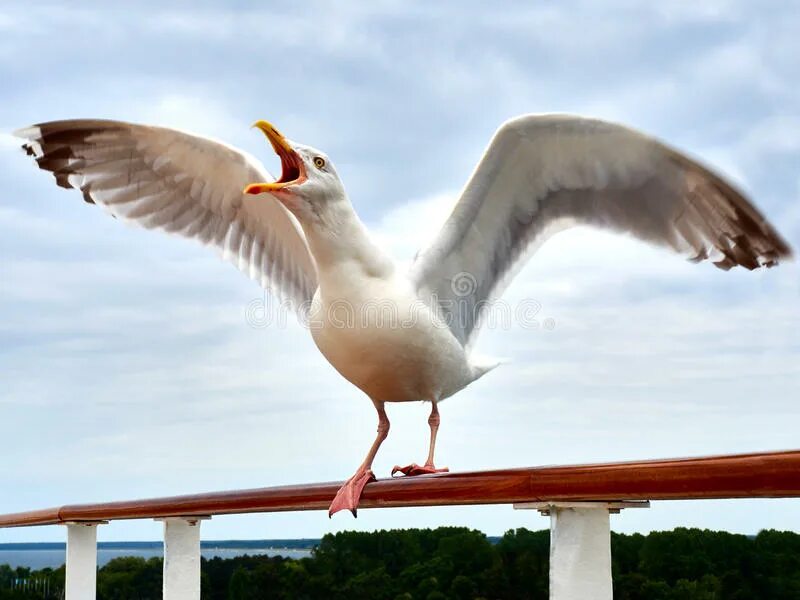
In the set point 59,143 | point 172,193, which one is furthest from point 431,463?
point 59,143

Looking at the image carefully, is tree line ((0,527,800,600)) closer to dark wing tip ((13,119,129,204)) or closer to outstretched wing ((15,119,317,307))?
outstretched wing ((15,119,317,307))

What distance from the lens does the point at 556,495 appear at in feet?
4.64

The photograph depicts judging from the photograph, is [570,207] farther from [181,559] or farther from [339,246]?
[181,559]

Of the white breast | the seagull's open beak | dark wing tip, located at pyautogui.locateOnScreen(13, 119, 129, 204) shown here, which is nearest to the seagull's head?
the seagull's open beak

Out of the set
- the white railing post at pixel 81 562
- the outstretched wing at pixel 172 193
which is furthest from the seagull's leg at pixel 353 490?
the white railing post at pixel 81 562

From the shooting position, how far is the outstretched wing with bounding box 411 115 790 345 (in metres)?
2.53

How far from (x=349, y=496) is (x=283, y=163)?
0.88 metres

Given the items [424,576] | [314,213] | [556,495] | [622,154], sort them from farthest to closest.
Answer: [622,154] < [314,213] < [424,576] < [556,495]

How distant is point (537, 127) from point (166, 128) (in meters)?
1.27

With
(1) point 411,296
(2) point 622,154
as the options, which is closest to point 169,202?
(1) point 411,296

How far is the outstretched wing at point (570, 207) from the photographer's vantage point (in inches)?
99.6

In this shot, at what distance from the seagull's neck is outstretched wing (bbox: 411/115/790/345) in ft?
0.55

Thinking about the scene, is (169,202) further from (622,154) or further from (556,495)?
(556,495)

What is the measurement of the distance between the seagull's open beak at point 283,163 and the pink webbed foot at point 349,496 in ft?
2.42
